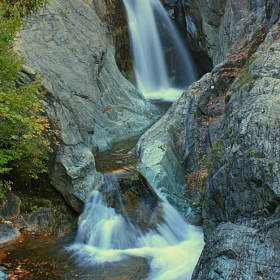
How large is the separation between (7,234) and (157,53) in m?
14.5

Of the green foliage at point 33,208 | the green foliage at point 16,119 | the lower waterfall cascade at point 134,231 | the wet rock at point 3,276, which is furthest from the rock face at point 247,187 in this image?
the green foliage at point 33,208

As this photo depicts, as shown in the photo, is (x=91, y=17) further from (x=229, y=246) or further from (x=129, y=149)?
(x=229, y=246)

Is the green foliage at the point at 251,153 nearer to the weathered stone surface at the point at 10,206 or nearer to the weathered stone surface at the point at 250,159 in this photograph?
the weathered stone surface at the point at 250,159

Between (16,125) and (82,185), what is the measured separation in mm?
2338

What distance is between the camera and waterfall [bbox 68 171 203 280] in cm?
739

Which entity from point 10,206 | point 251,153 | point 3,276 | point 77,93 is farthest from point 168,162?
point 3,276

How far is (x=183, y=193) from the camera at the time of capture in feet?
31.9

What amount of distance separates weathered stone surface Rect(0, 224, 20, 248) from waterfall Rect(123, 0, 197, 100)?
38.6ft

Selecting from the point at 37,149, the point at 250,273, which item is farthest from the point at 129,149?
the point at 250,273

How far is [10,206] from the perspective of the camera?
848 cm

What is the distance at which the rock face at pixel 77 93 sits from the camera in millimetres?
9047

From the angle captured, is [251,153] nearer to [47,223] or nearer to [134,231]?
[134,231]

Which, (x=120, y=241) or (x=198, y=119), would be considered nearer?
(x=120, y=241)

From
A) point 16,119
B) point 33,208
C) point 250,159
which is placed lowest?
point 33,208
